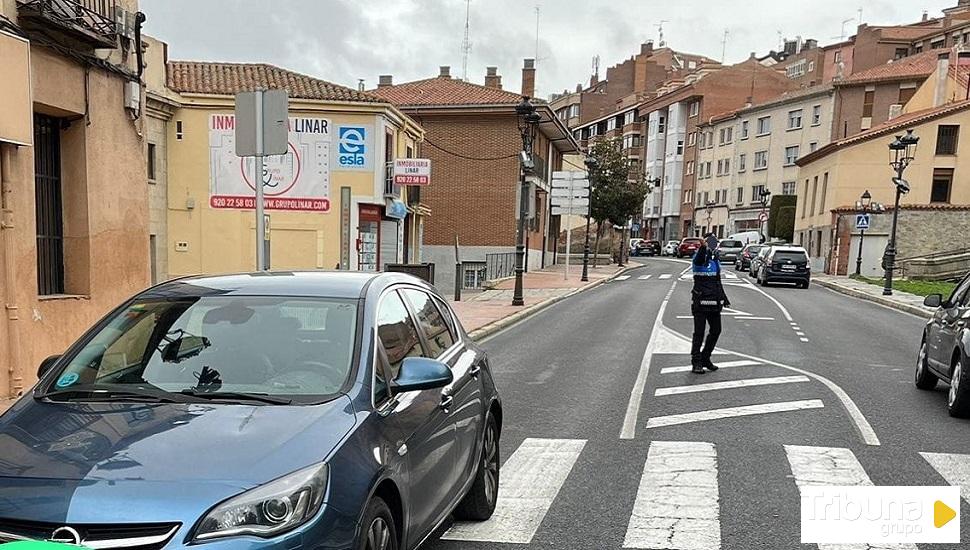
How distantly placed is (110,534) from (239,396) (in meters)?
0.87

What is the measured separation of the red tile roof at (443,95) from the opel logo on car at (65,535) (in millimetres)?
33222

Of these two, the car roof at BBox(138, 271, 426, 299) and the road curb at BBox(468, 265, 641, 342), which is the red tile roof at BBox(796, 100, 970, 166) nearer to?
the road curb at BBox(468, 265, 641, 342)

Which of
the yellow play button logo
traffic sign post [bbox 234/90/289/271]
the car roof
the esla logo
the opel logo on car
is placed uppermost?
the esla logo

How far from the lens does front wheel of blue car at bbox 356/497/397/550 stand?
2.77 m

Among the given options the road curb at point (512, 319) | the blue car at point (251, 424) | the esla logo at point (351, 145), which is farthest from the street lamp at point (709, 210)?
the blue car at point (251, 424)

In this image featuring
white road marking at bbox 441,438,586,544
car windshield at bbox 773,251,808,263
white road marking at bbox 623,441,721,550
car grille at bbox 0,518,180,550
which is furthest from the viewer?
car windshield at bbox 773,251,808,263

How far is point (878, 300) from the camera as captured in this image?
80.5ft

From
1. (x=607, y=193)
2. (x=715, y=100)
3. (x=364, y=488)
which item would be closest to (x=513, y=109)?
(x=607, y=193)

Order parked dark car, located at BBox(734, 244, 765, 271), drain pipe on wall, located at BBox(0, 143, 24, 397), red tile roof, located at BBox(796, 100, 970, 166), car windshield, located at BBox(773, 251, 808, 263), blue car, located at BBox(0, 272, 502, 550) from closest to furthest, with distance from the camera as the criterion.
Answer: blue car, located at BBox(0, 272, 502, 550) → drain pipe on wall, located at BBox(0, 143, 24, 397) → car windshield, located at BBox(773, 251, 808, 263) → red tile roof, located at BBox(796, 100, 970, 166) → parked dark car, located at BBox(734, 244, 765, 271)

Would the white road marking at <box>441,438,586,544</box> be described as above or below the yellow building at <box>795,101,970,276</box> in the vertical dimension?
below

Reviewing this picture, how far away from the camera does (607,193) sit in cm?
4553

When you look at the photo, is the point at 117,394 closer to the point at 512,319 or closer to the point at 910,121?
the point at 512,319

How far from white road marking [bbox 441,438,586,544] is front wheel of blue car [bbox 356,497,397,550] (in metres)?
1.51

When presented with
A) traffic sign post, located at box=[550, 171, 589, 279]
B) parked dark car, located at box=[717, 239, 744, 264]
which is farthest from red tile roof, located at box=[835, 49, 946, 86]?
traffic sign post, located at box=[550, 171, 589, 279]
